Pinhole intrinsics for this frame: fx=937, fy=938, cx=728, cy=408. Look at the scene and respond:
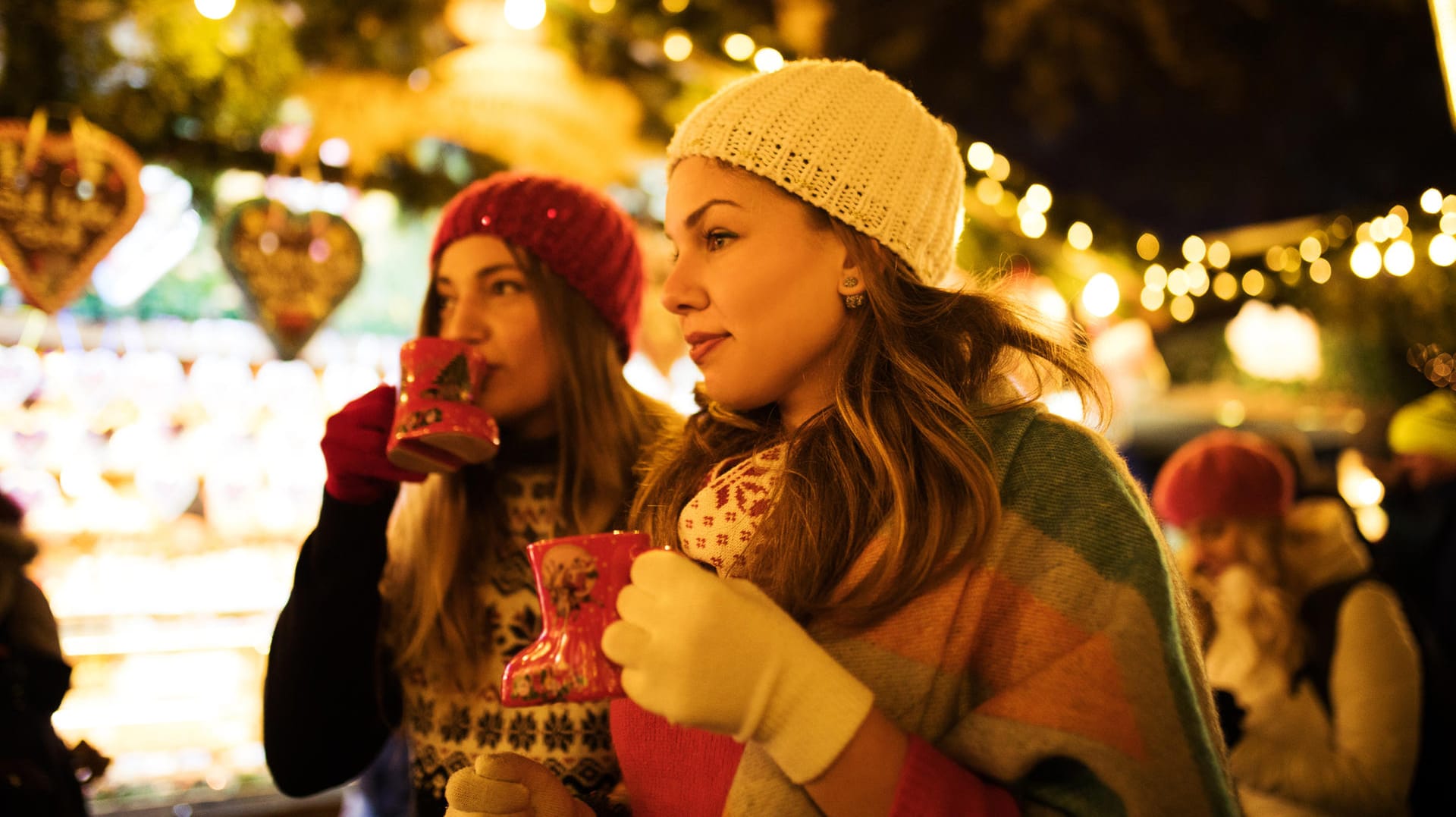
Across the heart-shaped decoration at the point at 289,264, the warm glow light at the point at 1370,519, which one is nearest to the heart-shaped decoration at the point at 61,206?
the heart-shaped decoration at the point at 289,264

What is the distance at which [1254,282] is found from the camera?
5988mm

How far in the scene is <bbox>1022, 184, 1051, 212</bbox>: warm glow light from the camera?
17.0 feet

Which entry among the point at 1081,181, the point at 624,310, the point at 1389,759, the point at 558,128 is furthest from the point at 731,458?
the point at 1081,181

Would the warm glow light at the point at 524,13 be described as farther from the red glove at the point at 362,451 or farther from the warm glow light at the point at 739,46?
the red glove at the point at 362,451

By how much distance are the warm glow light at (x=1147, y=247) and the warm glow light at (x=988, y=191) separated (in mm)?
1440

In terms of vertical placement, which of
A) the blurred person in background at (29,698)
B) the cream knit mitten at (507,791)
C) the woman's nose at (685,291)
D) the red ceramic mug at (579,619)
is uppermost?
the woman's nose at (685,291)

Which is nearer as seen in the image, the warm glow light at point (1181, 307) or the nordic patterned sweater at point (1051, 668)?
the nordic patterned sweater at point (1051, 668)

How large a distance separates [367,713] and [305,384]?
7.35 ft

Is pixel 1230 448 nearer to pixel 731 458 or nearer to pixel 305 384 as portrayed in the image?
pixel 731 458

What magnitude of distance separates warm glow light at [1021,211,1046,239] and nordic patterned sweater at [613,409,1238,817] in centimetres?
437

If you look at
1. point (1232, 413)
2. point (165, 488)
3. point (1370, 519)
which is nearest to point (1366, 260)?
point (1370, 519)

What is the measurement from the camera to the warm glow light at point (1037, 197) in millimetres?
5191

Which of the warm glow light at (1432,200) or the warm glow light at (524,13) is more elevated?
the warm glow light at (1432,200)

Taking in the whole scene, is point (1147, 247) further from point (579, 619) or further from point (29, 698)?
point (29, 698)
